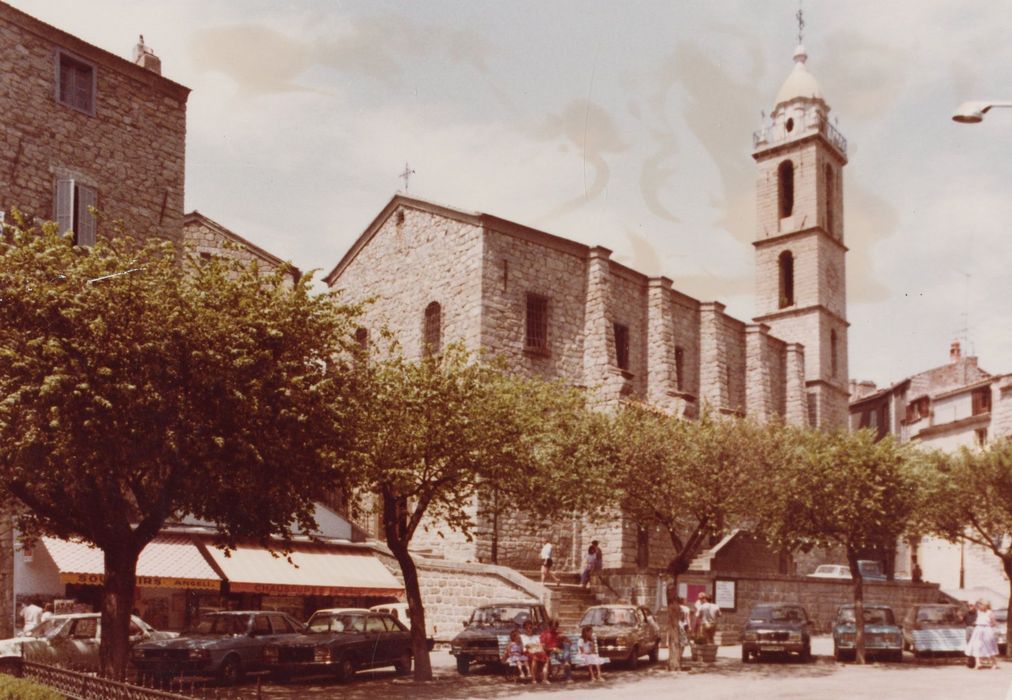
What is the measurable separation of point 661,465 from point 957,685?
26.4ft

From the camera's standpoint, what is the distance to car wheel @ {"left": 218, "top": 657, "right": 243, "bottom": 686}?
19734 millimetres

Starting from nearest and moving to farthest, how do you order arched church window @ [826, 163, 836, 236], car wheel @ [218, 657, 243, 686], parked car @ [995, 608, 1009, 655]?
car wheel @ [218, 657, 243, 686]
parked car @ [995, 608, 1009, 655]
arched church window @ [826, 163, 836, 236]

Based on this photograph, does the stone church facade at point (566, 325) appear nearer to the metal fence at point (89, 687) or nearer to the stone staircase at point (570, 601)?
the stone staircase at point (570, 601)

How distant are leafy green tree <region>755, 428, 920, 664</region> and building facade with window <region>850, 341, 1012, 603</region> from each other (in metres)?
21.0

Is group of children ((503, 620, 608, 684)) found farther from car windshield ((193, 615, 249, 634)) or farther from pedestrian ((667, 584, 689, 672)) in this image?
car windshield ((193, 615, 249, 634))

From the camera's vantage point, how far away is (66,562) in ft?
77.2

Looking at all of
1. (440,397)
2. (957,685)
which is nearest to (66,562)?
(440,397)

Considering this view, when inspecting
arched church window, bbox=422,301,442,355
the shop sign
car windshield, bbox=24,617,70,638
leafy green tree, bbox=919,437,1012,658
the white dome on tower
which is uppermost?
the white dome on tower

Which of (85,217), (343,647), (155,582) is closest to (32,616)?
(155,582)

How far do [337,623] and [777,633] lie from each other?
1069 centimetres

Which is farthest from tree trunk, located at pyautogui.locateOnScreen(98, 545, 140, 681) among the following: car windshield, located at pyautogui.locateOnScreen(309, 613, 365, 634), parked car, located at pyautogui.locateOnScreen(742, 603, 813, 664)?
parked car, located at pyautogui.locateOnScreen(742, 603, 813, 664)

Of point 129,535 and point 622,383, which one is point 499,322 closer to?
point 622,383

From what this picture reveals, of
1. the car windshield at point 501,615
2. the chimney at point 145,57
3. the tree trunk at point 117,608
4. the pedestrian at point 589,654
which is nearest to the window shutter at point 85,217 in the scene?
the chimney at point 145,57

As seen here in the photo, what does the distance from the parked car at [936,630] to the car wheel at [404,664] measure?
1334cm
